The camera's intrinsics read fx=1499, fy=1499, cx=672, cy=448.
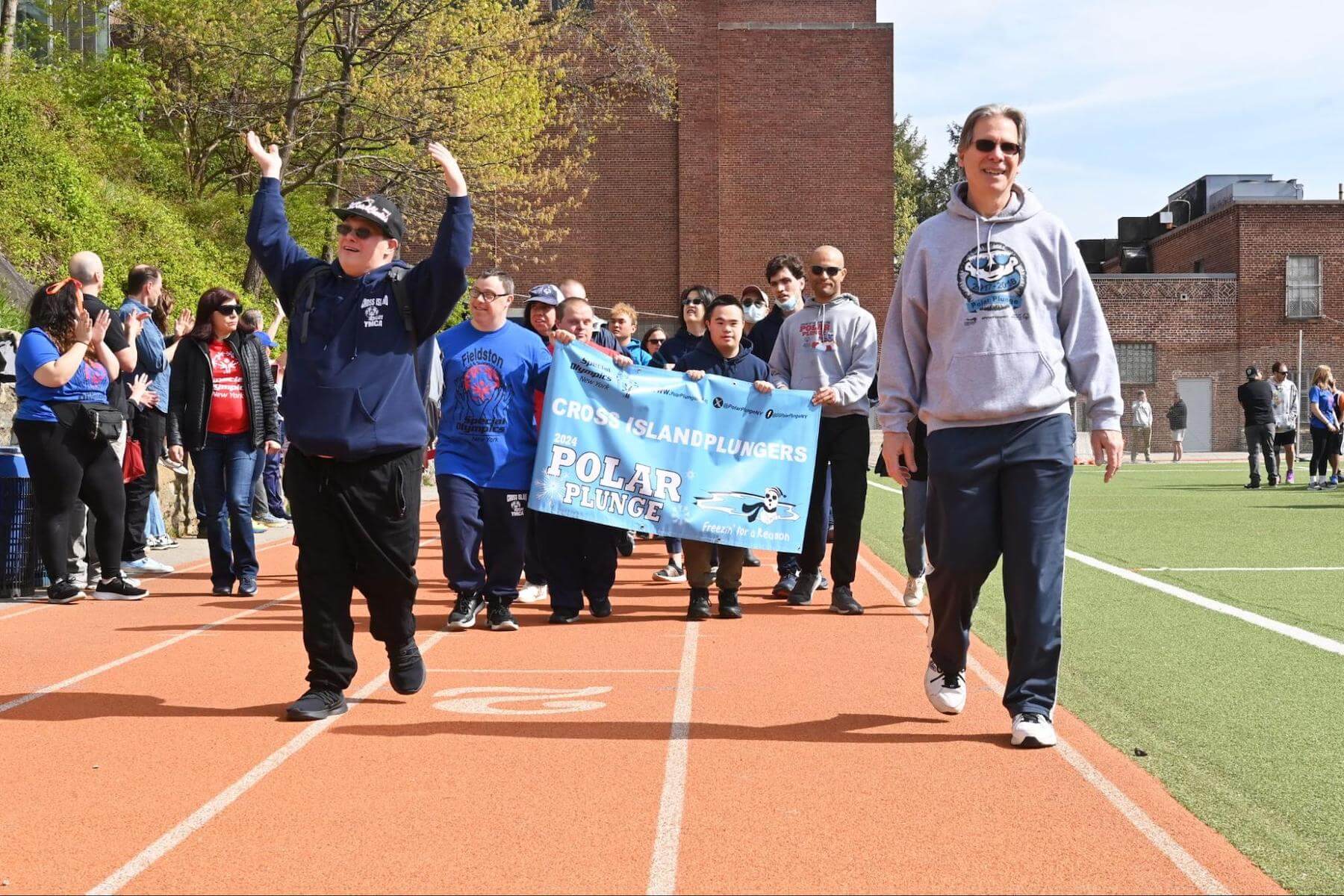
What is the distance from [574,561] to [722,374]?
66.7 inches

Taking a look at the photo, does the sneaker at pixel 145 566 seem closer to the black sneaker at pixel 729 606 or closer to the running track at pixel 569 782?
the running track at pixel 569 782

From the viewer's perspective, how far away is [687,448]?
9.89 meters

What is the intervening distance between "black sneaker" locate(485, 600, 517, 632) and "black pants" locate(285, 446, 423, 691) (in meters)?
2.55

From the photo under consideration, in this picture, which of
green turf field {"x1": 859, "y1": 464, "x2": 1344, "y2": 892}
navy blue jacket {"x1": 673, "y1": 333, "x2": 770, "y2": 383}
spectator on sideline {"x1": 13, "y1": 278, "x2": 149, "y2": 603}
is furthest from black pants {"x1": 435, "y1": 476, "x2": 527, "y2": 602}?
green turf field {"x1": 859, "y1": 464, "x2": 1344, "y2": 892}

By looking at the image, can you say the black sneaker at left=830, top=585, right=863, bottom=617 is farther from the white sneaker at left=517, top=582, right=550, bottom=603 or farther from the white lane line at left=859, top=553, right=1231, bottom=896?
the white lane line at left=859, top=553, right=1231, bottom=896

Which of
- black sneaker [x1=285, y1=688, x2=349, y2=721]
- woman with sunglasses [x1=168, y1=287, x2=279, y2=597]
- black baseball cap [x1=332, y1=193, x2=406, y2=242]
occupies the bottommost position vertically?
black sneaker [x1=285, y1=688, x2=349, y2=721]

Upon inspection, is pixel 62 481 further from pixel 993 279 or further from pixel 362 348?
pixel 993 279

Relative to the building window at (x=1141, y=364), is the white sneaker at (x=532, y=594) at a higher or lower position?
lower

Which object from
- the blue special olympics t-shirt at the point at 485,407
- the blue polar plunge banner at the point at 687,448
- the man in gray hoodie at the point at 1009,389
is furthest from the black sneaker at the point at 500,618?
the man in gray hoodie at the point at 1009,389

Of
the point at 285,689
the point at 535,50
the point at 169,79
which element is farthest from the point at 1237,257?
the point at 285,689

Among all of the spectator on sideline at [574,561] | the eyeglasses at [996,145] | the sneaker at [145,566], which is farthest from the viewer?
the sneaker at [145,566]

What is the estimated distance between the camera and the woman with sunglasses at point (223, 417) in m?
10.5

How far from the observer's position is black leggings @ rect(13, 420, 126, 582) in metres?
9.71

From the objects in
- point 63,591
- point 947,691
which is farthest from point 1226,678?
point 63,591
